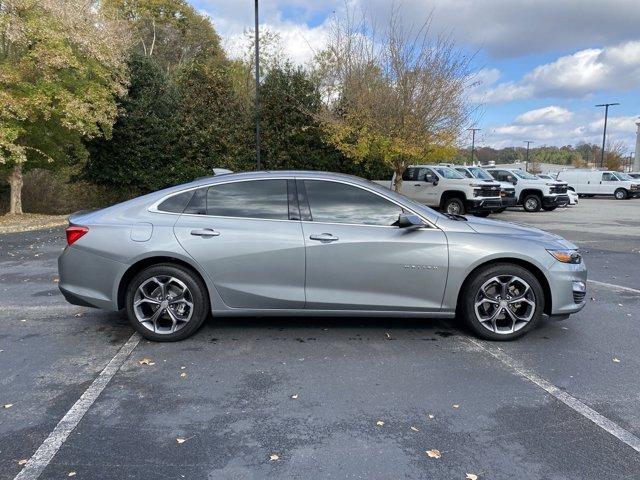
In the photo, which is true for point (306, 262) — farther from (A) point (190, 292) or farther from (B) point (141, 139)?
(B) point (141, 139)

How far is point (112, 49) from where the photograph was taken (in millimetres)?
14938

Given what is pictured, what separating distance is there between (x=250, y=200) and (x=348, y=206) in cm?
92

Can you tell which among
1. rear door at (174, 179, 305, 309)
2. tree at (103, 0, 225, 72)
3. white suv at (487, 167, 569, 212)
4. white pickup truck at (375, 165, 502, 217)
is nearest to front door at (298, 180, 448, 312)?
rear door at (174, 179, 305, 309)

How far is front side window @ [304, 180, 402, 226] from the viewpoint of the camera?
14.6ft

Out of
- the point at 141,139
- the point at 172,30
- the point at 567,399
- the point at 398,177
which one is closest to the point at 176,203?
the point at 567,399

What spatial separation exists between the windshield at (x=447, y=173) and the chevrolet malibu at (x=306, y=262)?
13.3 m

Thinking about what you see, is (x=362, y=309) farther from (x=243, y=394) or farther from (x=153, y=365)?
(x=153, y=365)

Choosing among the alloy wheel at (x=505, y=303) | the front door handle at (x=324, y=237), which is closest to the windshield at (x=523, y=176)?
the alloy wheel at (x=505, y=303)

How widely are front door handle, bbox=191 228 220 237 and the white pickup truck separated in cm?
1297

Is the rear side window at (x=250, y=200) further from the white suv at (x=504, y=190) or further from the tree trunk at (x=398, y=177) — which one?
the white suv at (x=504, y=190)

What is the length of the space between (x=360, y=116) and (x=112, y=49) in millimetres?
8101

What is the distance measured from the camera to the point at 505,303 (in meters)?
4.48

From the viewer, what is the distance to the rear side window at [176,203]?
4547mm

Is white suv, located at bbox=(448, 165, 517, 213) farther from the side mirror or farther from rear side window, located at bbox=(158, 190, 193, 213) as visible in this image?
rear side window, located at bbox=(158, 190, 193, 213)
